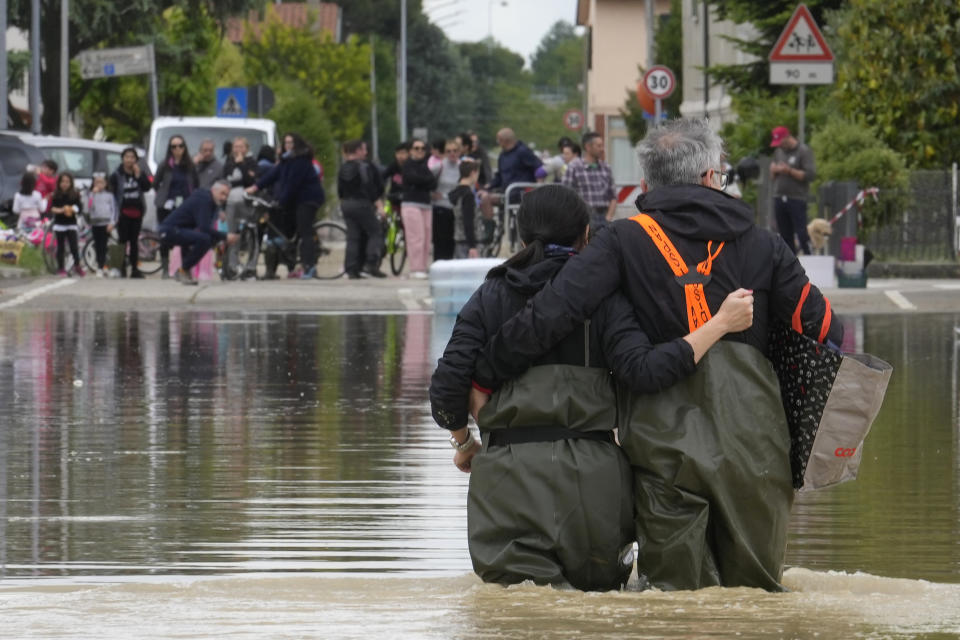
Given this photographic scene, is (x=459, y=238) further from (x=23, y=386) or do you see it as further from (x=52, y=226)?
(x=23, y=386)

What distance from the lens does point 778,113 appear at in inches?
1244

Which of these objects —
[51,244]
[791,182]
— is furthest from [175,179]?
[791,182]

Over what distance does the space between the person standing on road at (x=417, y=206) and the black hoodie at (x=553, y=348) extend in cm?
1940

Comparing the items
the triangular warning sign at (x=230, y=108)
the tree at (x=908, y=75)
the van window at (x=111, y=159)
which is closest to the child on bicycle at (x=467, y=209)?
the tree at (x=908, y=75)

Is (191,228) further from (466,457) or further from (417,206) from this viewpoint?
(466,457)

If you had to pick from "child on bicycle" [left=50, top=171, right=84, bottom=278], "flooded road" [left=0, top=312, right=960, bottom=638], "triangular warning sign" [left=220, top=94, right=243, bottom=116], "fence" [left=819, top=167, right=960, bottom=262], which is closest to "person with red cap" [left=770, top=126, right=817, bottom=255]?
"fence" [left=819, top=167, right=960, bottom=262]

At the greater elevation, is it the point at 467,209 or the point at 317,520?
the point at 467,209

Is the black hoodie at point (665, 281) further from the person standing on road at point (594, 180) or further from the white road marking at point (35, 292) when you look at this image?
the person standing on road at point (594, 180)

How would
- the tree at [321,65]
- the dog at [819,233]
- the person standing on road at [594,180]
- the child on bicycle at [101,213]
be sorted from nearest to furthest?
the person standing on road at [594,180]
the dog at [819,233]
the child on bicycle at [101,213]
the tree at [321,65]

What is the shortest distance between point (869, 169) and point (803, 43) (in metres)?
3.71

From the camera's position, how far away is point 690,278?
247 inches

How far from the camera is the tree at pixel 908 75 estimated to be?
88.6 ft

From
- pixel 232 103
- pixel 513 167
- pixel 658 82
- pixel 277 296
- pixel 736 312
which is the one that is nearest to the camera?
pixel 736 312

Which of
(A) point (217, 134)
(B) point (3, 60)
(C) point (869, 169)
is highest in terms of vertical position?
(B) point (3, 60)
